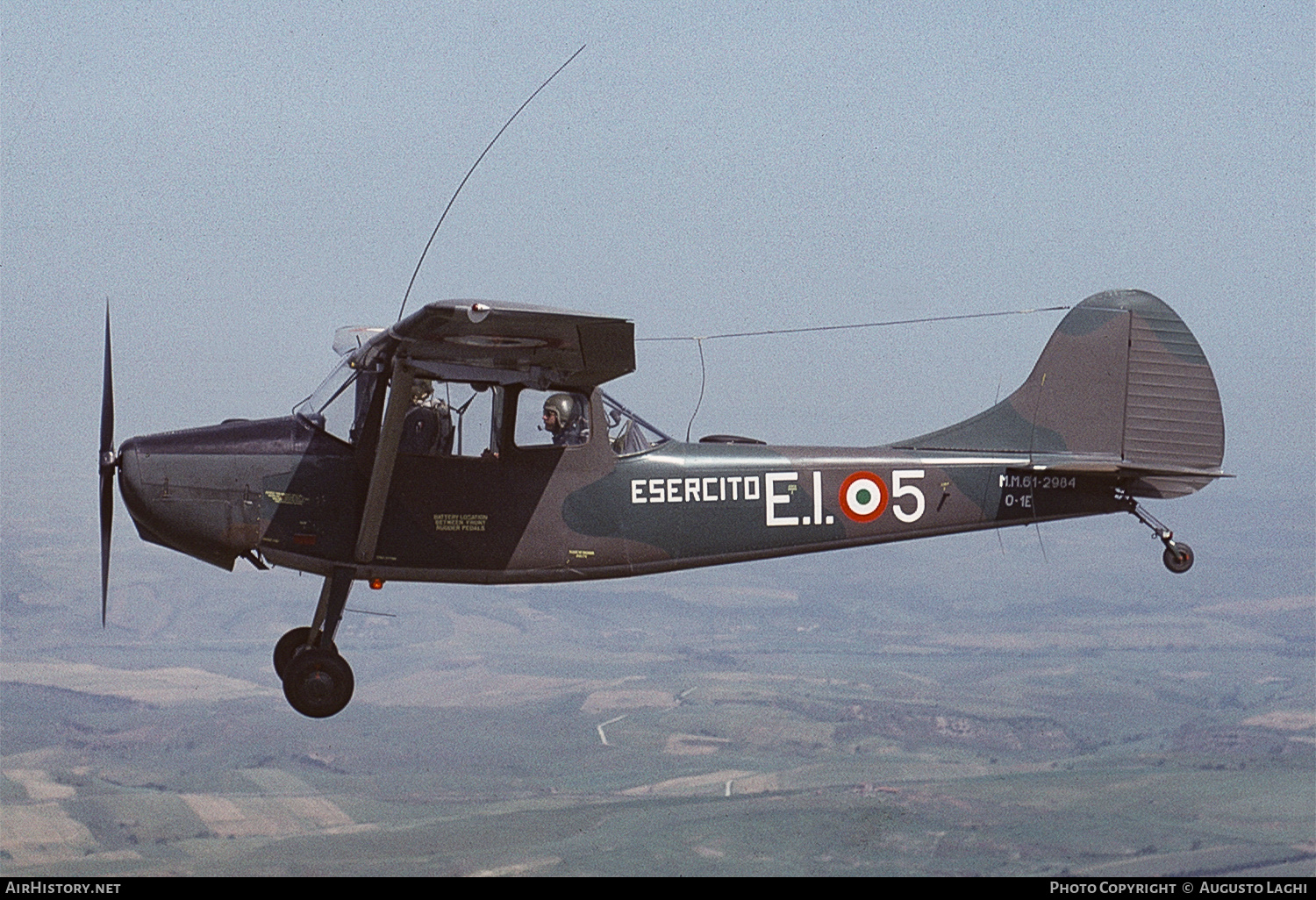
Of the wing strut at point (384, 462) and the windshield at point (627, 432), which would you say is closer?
the wing strut at point (384, 462)

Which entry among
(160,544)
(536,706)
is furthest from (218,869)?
(160,544)

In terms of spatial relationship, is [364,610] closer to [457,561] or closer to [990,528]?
[457,561]

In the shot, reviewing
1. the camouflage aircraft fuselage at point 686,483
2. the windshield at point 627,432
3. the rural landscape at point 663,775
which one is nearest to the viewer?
the camouflage aircraft fuselage at point 686,483

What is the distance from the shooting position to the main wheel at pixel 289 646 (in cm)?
1198

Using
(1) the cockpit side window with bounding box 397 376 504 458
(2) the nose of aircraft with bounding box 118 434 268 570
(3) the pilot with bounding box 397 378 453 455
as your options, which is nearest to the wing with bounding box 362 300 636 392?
(1) the cockpit side window with bounding box 397 376 504 458

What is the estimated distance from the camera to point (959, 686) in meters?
188

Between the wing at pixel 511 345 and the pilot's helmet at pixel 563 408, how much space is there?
10 centimetres

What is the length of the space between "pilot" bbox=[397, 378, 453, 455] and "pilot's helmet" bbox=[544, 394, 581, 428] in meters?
0.80

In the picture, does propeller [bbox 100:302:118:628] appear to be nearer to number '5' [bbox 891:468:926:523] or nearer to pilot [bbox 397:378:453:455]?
pilot [bbox 397:378:453:455]

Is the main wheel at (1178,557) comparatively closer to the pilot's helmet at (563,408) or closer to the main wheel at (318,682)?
the pilot's helmet at (563,408)

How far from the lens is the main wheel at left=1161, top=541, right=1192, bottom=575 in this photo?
474 inches

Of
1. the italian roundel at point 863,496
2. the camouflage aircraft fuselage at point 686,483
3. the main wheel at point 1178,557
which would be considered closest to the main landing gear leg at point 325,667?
the camouflage aircraft fuselage at point 686,483

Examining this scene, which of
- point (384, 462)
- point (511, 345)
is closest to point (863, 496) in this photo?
point (511, 345)

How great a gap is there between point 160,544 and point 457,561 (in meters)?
2.45
